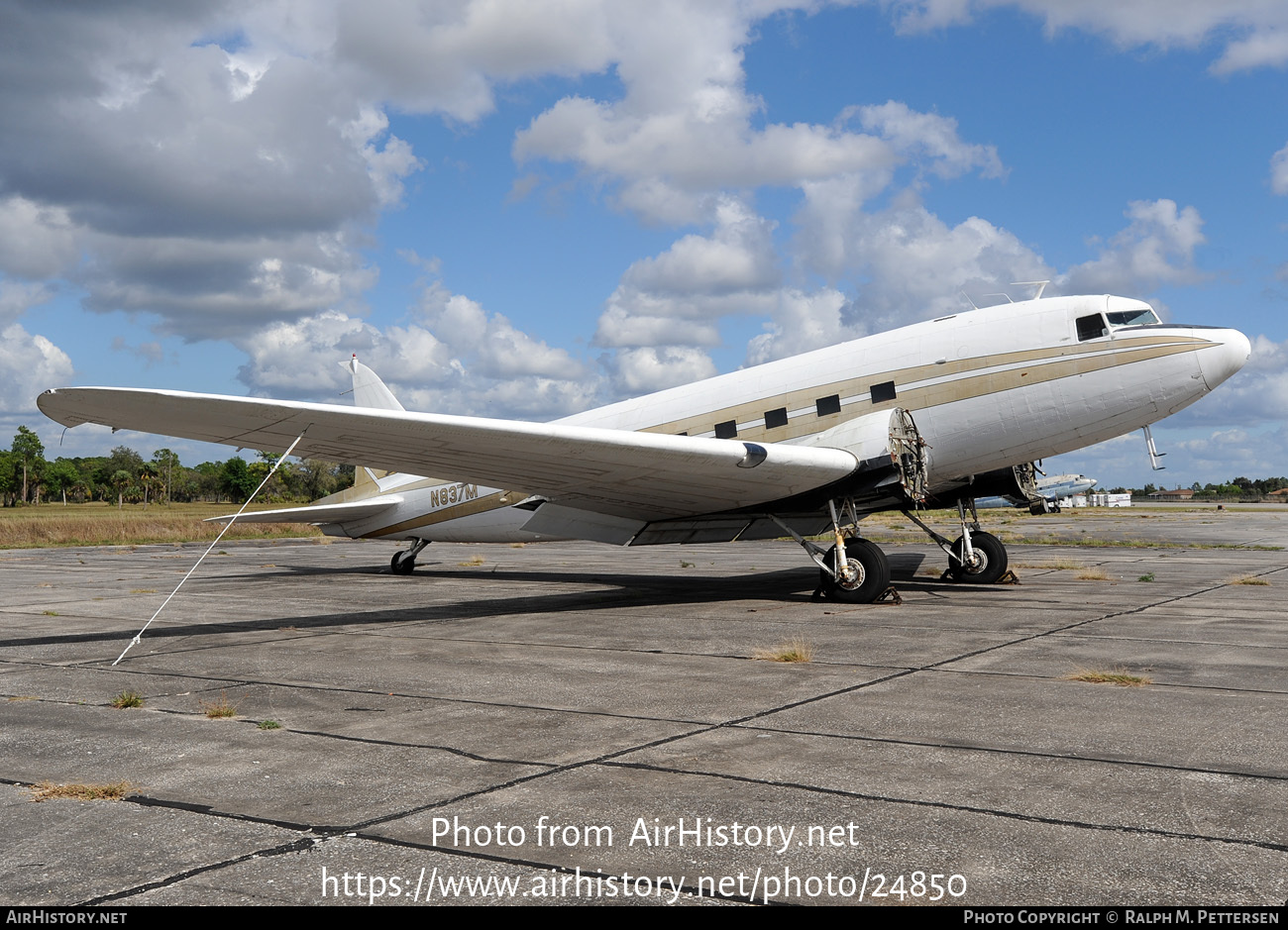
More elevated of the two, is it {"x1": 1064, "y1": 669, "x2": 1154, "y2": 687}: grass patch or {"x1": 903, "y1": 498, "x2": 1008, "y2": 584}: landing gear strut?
{"x1": 903, "y1": 498, "x2": 1008, "y2": 584}: landing gear strut

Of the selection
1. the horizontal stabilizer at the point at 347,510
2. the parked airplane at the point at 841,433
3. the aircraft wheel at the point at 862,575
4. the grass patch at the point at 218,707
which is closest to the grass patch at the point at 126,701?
the grass patch at the point at 218,707

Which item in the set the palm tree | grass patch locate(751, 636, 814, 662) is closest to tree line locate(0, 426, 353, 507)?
the palm tree

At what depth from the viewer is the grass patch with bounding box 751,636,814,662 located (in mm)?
9555

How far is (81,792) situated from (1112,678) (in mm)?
7811

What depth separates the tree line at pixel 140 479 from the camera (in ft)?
424

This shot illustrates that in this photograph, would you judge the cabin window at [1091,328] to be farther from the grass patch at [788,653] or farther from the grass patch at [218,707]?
the grass patch at [218,707]

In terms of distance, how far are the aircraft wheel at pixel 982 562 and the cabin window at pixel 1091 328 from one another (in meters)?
4.92

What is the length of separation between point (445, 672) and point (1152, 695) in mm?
6382

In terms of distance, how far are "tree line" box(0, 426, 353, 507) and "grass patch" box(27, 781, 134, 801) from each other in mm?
113687

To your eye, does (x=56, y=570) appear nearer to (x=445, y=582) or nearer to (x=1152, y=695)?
(x=445, y=582)

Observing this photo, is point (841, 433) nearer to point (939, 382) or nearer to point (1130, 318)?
point (939, 382)

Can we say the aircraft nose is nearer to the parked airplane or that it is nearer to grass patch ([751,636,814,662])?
the parked airplane

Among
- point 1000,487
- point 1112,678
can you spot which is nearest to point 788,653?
point 1112,678
